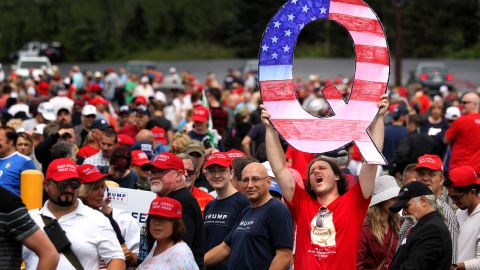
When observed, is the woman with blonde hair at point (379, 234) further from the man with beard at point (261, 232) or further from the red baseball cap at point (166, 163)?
the red baseball cap at point (166, 163)

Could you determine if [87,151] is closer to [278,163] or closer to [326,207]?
[278,163]

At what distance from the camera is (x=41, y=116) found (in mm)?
15414

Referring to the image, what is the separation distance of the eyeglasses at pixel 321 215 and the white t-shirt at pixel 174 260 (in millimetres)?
959

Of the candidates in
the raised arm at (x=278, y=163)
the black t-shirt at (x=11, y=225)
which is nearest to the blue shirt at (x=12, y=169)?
the raised arm at (x=278, y=163)

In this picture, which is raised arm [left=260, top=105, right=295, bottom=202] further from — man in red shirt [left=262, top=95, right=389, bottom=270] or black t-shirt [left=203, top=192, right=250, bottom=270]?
black t-shirt [left=203, top=192, right=250, bottom=270]

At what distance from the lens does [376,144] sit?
8016 mm

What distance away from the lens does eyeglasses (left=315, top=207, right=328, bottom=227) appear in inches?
315

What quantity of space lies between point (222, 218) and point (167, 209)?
1426 millimetres

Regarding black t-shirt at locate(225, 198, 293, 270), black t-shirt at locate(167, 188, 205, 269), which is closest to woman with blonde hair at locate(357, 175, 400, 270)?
black t-shirt at locate(225, 198, 293, 270)

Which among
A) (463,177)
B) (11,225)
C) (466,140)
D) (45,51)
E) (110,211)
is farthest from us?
(45,51)

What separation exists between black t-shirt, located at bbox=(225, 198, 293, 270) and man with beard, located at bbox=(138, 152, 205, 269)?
267 millimetres

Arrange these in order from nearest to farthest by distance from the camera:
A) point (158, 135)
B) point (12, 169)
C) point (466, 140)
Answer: point (12, 169) < point (466, 140) < point (158, 135)

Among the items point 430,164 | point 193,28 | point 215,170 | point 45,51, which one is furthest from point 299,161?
point 193,28

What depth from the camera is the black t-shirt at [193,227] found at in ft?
26.8
